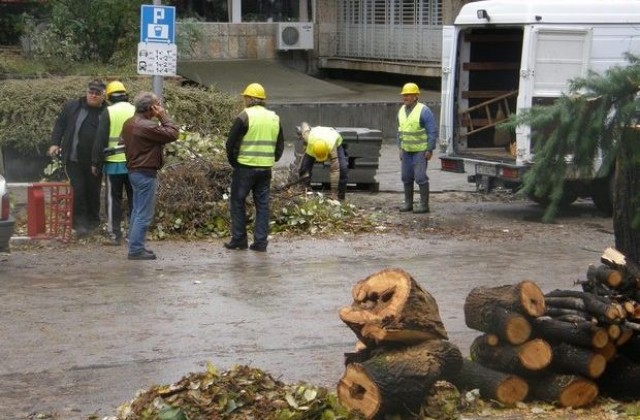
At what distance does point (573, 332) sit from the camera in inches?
273

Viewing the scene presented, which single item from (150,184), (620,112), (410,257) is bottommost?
(410,257)

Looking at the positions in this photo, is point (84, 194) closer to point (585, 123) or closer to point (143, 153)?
point (143, 153)

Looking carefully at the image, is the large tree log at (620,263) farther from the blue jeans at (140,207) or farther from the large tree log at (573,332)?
the blue jeans at (140,207)

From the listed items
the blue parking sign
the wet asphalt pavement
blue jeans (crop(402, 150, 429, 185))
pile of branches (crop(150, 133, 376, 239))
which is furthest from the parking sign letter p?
blue jeans (crop(402, 150, 429, 185))

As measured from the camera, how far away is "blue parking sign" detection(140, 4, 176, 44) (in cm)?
1352

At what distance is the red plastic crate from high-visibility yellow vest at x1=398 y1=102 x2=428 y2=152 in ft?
14.8

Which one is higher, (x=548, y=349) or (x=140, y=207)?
(x=548, y=349)

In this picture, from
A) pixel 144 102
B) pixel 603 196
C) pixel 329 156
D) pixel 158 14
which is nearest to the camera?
pixel 144 102

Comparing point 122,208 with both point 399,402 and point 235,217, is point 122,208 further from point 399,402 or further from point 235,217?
point 399,402

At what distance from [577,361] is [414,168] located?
8369mm

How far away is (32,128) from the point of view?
1564 centimetres

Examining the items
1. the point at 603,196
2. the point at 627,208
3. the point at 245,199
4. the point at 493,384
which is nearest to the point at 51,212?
the point at 245,199

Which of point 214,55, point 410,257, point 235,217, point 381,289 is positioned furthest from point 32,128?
point 214,55

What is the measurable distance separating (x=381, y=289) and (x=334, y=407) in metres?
0.78
